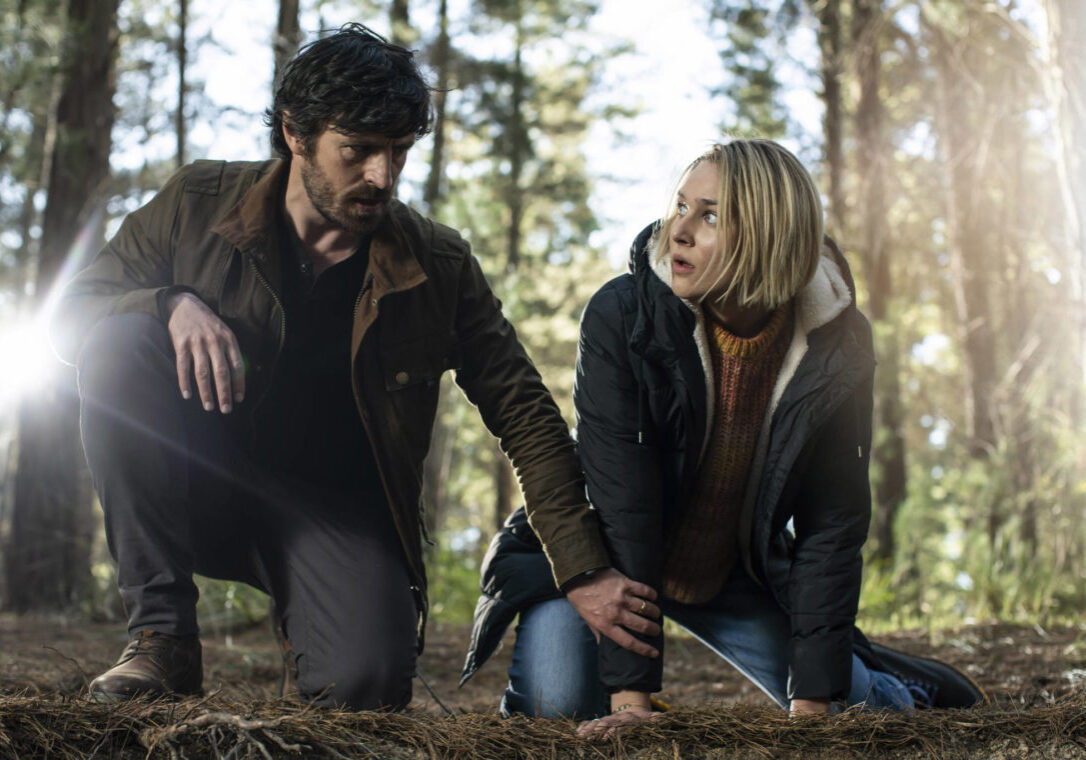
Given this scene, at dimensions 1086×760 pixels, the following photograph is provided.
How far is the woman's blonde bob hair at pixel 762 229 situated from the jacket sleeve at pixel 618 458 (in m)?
0.28

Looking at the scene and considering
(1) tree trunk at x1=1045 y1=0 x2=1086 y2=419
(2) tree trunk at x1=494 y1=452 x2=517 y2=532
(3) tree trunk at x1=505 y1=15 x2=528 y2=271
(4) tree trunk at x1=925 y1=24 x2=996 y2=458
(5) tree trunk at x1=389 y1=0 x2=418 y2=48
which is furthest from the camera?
(3) tree trunk at x1=505 y1=15 x2=528 y2=271

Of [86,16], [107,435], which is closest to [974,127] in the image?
[86,16]

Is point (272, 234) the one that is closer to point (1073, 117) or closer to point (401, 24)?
point (1073, 117)

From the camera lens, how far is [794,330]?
257 cm

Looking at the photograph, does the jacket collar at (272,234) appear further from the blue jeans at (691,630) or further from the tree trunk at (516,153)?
the tree trunk at (516,153)

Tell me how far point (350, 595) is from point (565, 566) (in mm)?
667

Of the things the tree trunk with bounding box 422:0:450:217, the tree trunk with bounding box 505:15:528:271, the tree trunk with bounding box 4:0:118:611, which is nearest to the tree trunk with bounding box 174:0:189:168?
the tree trunk with bounding box 4:0:118:611

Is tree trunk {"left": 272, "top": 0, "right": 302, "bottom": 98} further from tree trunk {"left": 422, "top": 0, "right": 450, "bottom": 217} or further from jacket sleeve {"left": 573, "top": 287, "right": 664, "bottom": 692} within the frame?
tree trunk {"left": 422, "top": 0, "right": 450, "bottom": 217}

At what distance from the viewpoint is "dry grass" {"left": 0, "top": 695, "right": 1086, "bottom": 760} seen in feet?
5.88

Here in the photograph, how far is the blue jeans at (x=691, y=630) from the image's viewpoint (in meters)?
2.63

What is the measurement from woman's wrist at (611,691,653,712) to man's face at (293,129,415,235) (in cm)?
140

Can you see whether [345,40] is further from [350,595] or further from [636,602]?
[636,602]

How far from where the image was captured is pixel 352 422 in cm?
281

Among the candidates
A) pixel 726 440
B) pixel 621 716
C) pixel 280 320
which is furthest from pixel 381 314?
pixel 621 716
